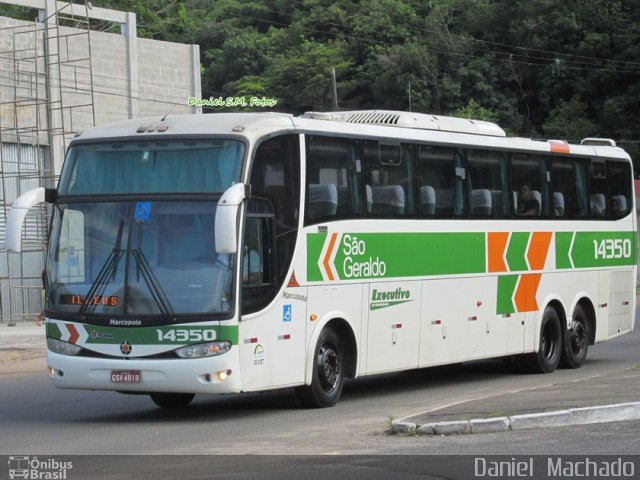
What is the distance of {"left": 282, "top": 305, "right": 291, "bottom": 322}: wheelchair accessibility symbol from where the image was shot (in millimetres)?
13367

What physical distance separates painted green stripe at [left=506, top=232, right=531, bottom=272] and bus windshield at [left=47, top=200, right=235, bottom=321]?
662 centimetres

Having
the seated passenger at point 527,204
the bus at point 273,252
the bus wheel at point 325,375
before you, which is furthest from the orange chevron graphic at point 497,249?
the bus wheel at point 325,375

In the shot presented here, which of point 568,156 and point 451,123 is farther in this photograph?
point 568,156

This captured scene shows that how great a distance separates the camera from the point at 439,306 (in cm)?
1639

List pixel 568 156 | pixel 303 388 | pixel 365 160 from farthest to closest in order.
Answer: pixel 568 156 → pixel 365 160 → pixel 303 388

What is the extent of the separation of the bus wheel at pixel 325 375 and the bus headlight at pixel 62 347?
8.70 feet

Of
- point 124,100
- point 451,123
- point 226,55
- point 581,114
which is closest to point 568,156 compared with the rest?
point 451,123

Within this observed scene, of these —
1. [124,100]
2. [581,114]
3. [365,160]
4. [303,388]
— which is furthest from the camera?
[581,114]

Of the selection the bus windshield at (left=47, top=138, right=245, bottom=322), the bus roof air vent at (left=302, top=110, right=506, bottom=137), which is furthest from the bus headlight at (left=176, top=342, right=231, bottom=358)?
the bus roof air vent at (left=302, top=110, right=506, bottom=137)

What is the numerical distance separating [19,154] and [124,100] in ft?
16.8

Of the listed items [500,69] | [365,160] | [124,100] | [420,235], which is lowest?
[420,235]

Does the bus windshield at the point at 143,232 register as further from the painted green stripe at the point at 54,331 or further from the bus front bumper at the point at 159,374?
the bus front bumper at the point at 159,374

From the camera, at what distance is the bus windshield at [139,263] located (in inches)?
Result: 497

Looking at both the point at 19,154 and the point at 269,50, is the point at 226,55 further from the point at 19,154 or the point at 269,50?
the point at 19,154
